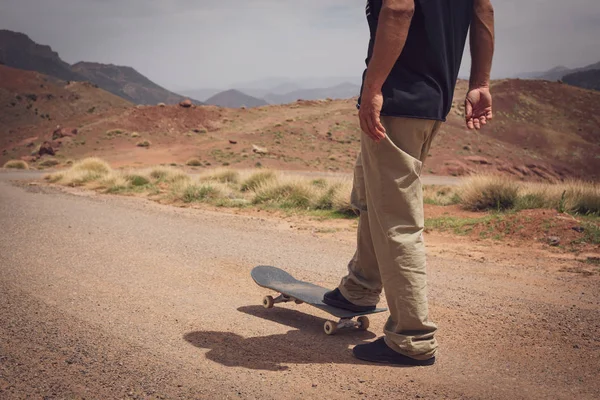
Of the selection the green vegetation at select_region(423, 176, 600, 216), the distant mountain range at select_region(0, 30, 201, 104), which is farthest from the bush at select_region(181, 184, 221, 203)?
the distant mountain range at select_region(0, 30, 201, 104)

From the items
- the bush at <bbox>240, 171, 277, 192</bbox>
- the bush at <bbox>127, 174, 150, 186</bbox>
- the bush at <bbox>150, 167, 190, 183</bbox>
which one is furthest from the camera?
the bush at <bbox>150, 167, 190, 183</bbox>

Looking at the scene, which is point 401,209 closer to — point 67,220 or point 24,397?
point 24,397

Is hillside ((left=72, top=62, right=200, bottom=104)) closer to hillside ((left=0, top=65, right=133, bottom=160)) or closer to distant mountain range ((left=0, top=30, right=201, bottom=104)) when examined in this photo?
distant mountain range ((left=0, top=30, right=201, bottom=104))

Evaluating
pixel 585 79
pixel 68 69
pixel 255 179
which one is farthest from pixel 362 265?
pixel 68 69

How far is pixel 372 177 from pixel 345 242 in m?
4.35

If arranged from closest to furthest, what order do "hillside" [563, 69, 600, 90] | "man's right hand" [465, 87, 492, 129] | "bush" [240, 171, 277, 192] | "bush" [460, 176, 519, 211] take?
"man's right hand" [465, 87, 492, 129] < "bush" [460, 176, 519, 211] < "bush" [240, 171, 277, 192] < "hillside" [563, 69, 600, 90]

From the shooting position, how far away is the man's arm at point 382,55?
2.54 m

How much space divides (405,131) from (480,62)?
69 centimetres

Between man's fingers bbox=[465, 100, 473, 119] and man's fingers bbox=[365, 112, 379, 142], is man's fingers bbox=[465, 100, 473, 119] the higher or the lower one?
the higher one

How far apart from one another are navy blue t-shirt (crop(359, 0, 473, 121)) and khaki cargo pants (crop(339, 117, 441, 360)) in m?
0.08

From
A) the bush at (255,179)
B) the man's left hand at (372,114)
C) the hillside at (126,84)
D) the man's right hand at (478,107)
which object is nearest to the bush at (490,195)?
the bush at (255,179)

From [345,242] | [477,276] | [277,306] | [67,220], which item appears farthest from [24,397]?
[67,220]

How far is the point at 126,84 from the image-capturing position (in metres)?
183

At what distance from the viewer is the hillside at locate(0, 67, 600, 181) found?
30484mm
